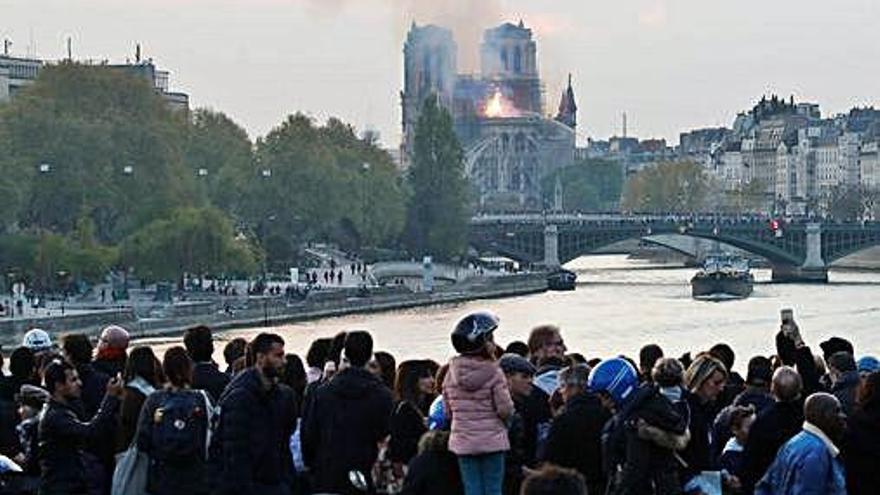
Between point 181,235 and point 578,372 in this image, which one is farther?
point 181,235

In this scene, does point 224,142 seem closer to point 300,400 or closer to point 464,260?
point 464,260

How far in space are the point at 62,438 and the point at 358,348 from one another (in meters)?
1.03

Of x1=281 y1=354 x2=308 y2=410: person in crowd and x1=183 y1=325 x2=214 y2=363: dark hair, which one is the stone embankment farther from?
x1=183 y1=325 x2=214 y2=363: dark hair

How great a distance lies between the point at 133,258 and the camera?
50.4m

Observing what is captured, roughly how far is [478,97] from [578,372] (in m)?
A: 131

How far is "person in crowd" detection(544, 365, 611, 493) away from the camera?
24.7 feet

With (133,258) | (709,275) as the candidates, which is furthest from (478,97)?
(133,258)

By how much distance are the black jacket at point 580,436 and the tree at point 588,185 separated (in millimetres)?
119733

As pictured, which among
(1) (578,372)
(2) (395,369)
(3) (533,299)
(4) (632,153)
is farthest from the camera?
(4) (632,153)

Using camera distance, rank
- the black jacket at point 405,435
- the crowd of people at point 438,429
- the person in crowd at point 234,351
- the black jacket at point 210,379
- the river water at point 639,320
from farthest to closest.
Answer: the river water at point 639,320, the person in crowd at point 234,351, the black jacket at point 210,379, the black jacket at point 405,435, the crowd of people at point 438,429

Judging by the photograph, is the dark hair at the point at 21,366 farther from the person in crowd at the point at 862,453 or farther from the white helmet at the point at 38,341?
the person in crowd at the point at 862,453

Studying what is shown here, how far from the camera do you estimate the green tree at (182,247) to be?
50.0 metres

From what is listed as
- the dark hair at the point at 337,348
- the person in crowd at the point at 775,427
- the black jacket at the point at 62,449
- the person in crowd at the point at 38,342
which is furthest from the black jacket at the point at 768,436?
the person in crowd at the point at 38,342

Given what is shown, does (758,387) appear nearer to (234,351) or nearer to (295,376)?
(295,376)
